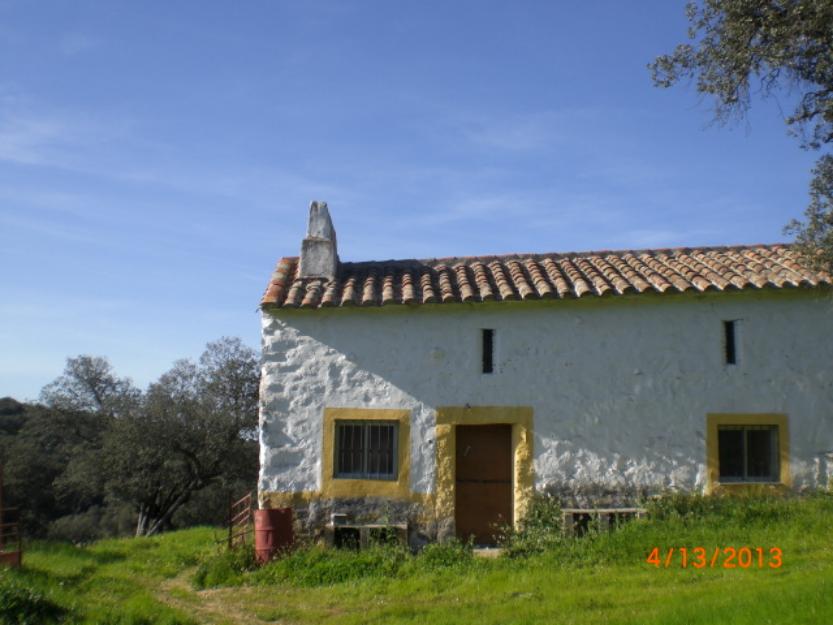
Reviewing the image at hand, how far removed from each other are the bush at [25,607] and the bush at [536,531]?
18.6ft

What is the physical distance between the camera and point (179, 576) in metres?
12.1

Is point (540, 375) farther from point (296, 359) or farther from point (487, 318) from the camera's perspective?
point (296, 359)

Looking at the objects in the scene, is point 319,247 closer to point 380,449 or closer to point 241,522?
point 380,449

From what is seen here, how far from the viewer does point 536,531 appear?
11.5 meters

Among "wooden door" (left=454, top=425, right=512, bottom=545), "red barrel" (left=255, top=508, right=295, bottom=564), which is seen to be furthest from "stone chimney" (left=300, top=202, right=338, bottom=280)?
"red barrel" (left=255, top=508, right=295, bottom=564)

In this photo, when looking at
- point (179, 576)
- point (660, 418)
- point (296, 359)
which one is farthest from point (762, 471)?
point (179, 576)

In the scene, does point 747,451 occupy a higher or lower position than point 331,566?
higher

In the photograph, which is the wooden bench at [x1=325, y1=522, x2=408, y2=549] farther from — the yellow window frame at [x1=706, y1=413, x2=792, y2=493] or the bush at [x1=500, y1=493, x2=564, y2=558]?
the yellow window frame at [x1=706, y1=413, x2=792, y2=493]

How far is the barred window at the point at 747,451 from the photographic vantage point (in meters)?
11.9

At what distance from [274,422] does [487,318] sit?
3.49m

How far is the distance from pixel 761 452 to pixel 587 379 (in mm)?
2741

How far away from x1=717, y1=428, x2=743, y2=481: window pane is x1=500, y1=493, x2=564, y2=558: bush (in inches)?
97.8

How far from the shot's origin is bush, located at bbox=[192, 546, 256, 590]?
11078 millimetres
